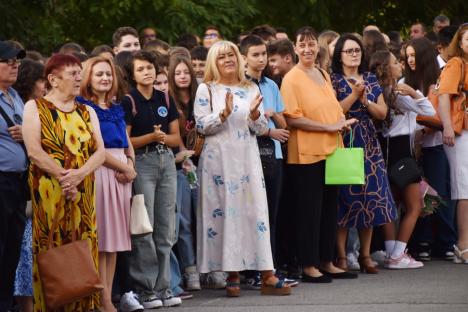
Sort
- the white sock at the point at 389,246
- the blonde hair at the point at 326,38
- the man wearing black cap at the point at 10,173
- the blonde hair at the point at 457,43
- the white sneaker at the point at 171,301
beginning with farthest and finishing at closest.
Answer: the blonde hair at the point at 326,38
the blonde hair at the point at 457,43
the white sock at the point at 389,246
the white sneaker at the point at 171,301
the man wearing black cap at the point at 10,173

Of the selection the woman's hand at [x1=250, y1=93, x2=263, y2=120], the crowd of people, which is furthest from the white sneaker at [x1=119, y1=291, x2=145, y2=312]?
the woman's hand at [x1=250, y1=93, x2=263, y2=120]

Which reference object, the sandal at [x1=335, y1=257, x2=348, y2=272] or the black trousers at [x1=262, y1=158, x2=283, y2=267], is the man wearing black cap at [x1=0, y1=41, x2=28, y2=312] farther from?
the sandal at [x1=335, y1=257, x2=348, y2=272]

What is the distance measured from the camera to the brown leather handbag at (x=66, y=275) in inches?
417

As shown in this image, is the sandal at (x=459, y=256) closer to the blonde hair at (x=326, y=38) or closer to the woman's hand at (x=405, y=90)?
the woman's hand at (x=405, y=90)

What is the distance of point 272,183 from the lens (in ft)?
43.3

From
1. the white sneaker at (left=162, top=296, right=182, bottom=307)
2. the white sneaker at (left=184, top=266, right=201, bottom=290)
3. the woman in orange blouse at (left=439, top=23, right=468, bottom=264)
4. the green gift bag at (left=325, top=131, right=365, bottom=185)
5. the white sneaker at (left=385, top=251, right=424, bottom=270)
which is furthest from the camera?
the woman in orange blouse at (left=439, top=23, right=468, bottom=264)

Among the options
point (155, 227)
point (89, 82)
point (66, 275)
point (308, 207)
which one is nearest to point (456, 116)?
point (308, 207)

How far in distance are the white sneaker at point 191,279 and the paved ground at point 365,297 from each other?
3.6 inches

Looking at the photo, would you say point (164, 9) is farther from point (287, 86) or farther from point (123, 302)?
point (123, 302)

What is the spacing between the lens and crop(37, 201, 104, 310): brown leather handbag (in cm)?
1060

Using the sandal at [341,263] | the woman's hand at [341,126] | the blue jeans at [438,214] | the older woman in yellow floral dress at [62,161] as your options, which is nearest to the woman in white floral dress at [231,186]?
the woman's hand at [341,126]

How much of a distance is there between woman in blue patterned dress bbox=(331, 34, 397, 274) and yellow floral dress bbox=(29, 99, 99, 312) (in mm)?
3663

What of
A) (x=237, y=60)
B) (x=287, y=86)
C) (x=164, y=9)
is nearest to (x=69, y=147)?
(x=237, y=60)

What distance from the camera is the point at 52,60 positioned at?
11133 millimetres
